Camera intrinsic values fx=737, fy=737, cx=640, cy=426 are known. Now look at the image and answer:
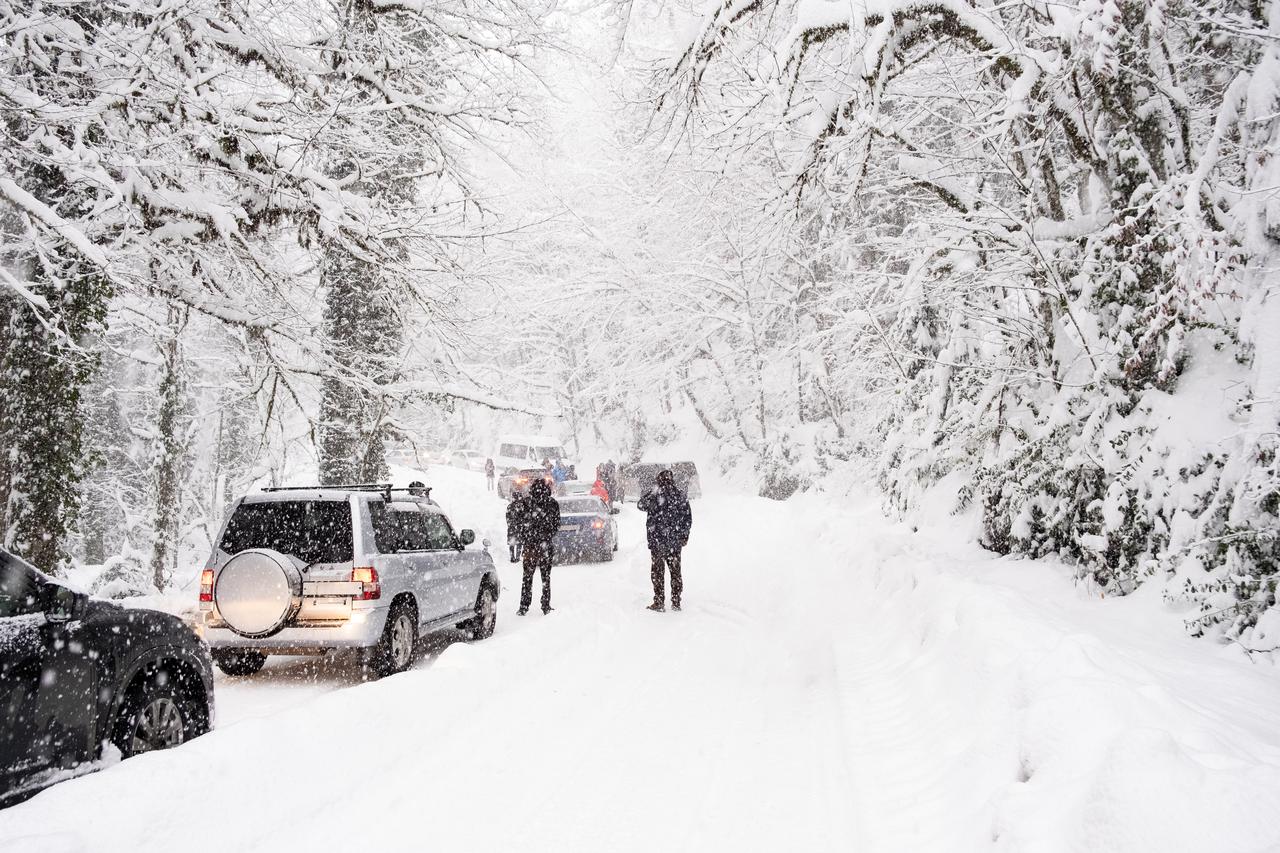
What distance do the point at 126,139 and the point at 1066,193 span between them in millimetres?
12365

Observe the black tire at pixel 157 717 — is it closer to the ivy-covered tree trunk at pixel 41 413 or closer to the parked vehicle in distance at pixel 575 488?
the ivy-covered tree trunk at pixel 41 413

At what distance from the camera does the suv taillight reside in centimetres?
691

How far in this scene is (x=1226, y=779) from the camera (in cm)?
271

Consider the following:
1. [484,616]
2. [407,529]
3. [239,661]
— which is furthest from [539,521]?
[239,661]

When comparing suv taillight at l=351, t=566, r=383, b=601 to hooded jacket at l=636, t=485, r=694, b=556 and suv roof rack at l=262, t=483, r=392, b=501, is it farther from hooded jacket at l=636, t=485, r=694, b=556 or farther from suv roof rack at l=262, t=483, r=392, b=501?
hooded jacket at l=636, t=485, r=694, b=556

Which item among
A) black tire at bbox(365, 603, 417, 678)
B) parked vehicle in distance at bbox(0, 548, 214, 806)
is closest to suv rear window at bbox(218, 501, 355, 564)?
black tire at bbox(365, 603, 417, 678)

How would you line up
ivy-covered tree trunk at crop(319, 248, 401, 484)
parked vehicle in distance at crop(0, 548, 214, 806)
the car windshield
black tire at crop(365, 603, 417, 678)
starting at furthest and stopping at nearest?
1. the car windshield
2. ivy-covered tree trunk at crop(319, 248, 401, 484)
3. black tire at crop(365, 603, 417, 678)
4. parked vehicle in distance at crop(0, 548, 214, 806)

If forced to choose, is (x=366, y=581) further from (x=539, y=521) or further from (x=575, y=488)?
(x=575, y=488)

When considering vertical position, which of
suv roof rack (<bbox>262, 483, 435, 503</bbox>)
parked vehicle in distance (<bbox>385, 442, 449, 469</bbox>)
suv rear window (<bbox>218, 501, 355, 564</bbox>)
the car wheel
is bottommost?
the car wheel

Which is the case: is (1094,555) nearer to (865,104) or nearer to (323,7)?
(865,104)

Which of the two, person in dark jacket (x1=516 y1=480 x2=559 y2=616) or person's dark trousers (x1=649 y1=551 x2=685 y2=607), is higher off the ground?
person in dark jacket (x1=516 y1=480 x2=559 y2=616)

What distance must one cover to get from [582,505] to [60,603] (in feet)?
43.4

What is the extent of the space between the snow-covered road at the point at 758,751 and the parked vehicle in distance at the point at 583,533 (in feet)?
27.9

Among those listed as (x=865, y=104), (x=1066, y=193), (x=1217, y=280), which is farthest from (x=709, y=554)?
(x=1217, y=280)
